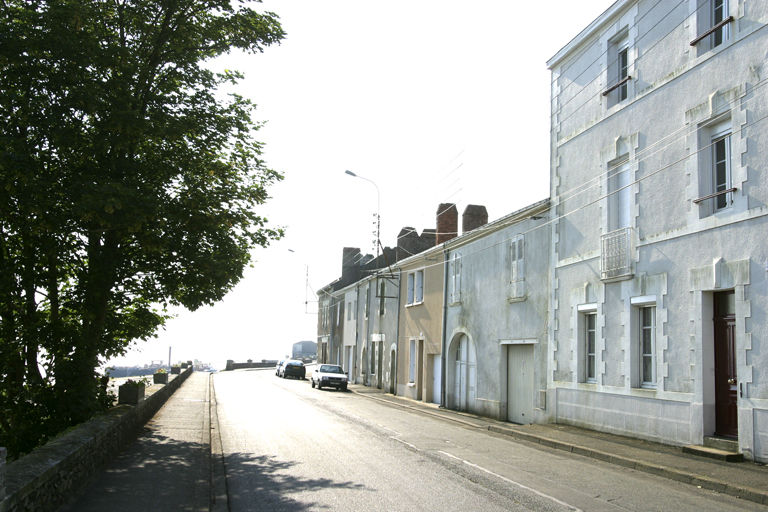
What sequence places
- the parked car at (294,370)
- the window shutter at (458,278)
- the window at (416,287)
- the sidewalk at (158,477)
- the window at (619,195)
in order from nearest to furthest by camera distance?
the sidewalk at (158,477), the window at (619,195), the window shutter at (458,278), the window at (416,287), the parked car at (294,370)

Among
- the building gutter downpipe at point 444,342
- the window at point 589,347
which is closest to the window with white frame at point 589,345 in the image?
the window at point 589,347

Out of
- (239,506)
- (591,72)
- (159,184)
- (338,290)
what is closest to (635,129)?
(591,72)

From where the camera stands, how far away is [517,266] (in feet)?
67.7

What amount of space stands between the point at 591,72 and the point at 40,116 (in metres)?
13.3

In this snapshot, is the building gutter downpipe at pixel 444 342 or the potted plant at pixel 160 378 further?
the building gutter downpipe at pixel 444 342

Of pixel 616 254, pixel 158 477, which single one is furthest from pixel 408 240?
pixel 158 477

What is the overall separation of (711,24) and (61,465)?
1386cm

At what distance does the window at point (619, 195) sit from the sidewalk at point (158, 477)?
1069 cm

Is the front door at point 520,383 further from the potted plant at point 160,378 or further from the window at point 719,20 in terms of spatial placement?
the potted plant at point 160,378

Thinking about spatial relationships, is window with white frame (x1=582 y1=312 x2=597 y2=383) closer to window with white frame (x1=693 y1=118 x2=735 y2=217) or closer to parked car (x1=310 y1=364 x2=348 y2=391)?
window with white frame (x1=693 y1=118 x2=735 y2=217)

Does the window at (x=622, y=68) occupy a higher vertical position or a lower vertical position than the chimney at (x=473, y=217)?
higher

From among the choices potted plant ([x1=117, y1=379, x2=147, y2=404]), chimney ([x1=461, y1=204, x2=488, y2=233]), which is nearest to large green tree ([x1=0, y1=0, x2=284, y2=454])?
potted plant ([x1=117, y1=379, x2=147, y2=404])

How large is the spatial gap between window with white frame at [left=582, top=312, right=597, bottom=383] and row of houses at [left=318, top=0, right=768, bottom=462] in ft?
0.12

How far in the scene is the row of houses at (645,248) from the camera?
38.9ft
